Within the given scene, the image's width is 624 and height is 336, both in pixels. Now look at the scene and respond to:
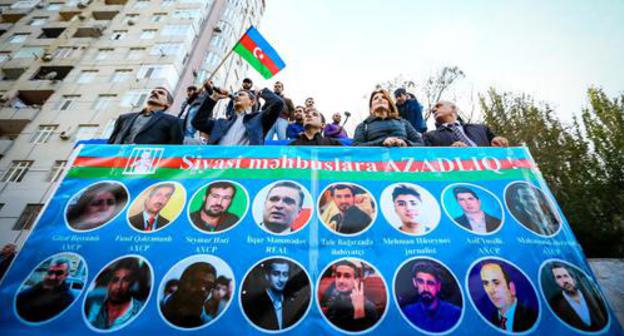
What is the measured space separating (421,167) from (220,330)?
1.86 m

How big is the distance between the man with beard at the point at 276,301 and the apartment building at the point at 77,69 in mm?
16756

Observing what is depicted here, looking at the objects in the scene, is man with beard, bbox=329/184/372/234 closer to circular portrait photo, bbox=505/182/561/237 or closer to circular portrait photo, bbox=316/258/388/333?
circular portrait photo, bbox=316/258/388/333

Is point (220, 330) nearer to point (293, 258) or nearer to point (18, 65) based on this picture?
point (293, 258)

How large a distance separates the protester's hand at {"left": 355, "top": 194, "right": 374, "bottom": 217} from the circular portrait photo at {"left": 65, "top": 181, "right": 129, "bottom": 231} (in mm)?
1796

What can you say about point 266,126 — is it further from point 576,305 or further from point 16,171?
point 16,171

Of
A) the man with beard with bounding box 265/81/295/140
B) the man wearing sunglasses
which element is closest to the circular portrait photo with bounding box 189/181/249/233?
the man wearing sunglasses

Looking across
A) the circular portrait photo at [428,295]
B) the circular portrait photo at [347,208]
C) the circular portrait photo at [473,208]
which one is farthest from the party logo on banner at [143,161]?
the circular portrait photo at [473,208]

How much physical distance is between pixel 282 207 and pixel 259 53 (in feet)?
15.8

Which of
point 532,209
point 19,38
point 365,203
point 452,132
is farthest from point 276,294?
point 19,38

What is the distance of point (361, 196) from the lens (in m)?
1.99

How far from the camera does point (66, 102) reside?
16312mm

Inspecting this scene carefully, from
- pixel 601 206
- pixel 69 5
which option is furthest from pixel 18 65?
pixel 601 206

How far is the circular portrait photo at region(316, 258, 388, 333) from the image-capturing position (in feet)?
4.86

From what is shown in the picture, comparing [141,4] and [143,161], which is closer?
[143,161]
